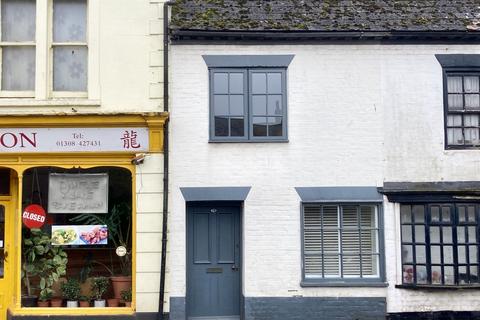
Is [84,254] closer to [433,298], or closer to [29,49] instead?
A: [29,49]

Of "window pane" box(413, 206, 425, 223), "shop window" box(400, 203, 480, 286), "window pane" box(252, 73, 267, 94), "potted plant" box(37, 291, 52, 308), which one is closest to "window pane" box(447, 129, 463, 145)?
"shop window" box(400, 203, 480, 286)

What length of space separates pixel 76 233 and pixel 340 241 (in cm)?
514

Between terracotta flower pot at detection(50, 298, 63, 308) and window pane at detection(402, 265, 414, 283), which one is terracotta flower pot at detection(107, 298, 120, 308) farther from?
window pane at detection(402, 265, 414, 283)

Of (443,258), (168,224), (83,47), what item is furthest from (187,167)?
(443,258)

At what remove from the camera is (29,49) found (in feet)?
38.9

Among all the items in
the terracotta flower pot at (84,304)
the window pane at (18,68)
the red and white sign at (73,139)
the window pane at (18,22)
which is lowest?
the terracotta flower pot at (84,304)

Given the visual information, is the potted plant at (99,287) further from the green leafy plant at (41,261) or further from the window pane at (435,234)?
the window pane at (435,234)

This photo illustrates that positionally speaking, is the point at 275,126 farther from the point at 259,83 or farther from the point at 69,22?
the point at 69,22

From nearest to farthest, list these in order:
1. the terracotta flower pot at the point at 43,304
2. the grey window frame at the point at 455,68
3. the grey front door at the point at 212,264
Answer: the terracotta flower pot at the point at 43,304 → the grey front door at the point at 212,264 → the grey window frame at the point at 455,68

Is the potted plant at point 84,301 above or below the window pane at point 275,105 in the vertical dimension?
below

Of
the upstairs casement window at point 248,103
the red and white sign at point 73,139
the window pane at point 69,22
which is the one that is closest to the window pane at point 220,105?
the upstairs casement window at point 248,103

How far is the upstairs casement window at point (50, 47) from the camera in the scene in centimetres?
1179

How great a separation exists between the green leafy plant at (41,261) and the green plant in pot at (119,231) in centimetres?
70

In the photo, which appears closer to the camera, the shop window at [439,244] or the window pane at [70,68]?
the shop window at [439,244]
